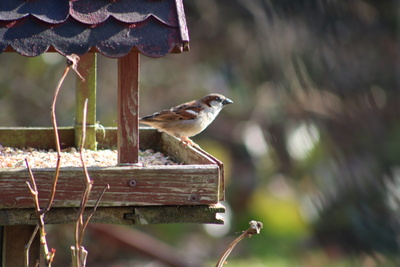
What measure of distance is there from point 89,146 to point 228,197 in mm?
3717

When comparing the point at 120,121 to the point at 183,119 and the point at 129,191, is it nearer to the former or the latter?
the point at 129,191

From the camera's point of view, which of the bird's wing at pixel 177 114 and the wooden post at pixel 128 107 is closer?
the wooden post at pixel 128 107

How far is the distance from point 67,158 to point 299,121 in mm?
4005

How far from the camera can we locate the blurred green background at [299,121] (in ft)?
20.7

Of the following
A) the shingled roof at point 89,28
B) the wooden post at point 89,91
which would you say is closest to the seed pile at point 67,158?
the wooden post at point 89,91

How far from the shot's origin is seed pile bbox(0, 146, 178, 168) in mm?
2832

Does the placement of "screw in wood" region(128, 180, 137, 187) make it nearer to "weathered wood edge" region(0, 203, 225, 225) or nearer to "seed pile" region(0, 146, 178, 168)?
"weathered wood edge" region(0, 203, 225, 225)

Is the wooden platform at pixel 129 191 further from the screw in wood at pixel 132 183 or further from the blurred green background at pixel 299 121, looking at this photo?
the blurred green background at pixel 299 121

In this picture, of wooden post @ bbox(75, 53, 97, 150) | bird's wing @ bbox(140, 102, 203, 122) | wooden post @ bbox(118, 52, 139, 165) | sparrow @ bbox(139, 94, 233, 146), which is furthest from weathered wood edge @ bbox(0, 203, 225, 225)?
bird's wing @ bbox(140, 102, 203, 122)

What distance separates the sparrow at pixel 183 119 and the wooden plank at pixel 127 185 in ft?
3.13

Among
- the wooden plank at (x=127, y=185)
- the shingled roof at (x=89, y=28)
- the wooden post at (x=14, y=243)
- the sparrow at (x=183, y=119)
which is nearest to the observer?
the shingled roof at (x=89, y=28)

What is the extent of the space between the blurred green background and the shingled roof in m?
4.01

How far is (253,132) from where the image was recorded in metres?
7.46

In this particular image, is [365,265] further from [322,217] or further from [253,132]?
[253,132]
